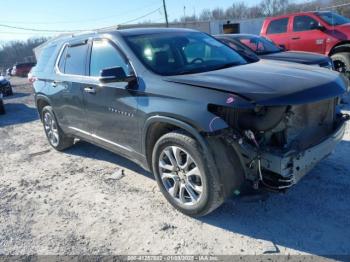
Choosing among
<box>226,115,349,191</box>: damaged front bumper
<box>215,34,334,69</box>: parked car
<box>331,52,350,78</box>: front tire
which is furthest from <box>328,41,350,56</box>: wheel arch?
<box>226,115,349,191</box>: damaged front bumper

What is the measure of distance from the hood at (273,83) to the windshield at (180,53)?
29 cm

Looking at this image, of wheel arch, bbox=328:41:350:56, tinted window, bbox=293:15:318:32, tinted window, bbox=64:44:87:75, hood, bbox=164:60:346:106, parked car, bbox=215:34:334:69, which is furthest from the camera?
tinted window, bbox=293:15:318:32

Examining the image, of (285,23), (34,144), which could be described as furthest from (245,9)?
(34,144)

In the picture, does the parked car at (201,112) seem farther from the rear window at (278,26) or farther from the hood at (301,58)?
the rear window at (278,26)

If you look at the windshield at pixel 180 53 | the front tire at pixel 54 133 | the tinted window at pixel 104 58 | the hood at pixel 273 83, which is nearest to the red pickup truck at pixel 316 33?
the windshield at pixel 180 53

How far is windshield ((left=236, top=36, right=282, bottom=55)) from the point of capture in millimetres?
8248

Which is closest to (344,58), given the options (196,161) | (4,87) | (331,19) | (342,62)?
(342,62)

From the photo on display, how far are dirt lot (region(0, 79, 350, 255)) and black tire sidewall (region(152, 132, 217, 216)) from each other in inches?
5.0

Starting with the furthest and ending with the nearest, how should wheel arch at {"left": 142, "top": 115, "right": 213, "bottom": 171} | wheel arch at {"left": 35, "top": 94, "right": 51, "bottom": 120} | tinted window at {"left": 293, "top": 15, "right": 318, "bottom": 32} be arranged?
tinted window at {"left": 293, "top": 15, "right": 318, "bottom": 32} → wheel arch at {"left": 35, "top": 94, "right": 51, "bottom": 120} → wheel arch at {"left": 142, "top": 115, "right": 213, "bottom": 171}

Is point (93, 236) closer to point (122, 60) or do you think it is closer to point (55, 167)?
point (122, 60)

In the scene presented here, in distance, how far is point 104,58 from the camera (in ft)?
13.6

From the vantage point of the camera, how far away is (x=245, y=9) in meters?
66.4

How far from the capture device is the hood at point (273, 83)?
9.12ft

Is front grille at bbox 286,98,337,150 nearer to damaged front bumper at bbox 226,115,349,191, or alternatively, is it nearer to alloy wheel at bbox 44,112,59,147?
damaged front bumper at bbox 226,115,349,191
